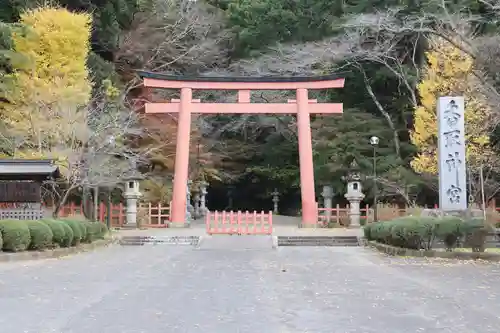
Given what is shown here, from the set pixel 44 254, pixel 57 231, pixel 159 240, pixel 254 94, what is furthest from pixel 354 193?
pixel 44 254

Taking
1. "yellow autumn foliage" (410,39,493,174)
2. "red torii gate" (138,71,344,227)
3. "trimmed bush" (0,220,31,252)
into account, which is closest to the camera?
"trimmed bush" (0,220,31,252)

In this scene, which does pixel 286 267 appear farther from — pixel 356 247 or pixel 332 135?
pixel 332 135

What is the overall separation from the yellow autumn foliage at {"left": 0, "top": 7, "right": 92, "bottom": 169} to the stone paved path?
932 centimetres

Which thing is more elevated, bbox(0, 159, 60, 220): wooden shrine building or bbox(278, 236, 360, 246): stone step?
bbox(0, 159, 60, 220): wooden shrine building

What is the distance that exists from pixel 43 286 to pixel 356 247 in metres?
12.3

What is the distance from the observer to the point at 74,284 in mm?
9750

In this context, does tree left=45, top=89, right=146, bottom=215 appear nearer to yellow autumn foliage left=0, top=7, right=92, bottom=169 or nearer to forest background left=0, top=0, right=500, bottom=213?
forest background left=0, top=0, right=500, bottom=213

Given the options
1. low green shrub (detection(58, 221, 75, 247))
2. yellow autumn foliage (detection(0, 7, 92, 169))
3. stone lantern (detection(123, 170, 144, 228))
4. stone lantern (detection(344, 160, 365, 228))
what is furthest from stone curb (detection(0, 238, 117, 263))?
stone lantern (detection(344, 160, 365, 228))

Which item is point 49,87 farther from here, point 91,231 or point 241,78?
point 241,78

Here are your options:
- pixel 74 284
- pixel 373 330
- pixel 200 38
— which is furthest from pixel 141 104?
pixel 373 330

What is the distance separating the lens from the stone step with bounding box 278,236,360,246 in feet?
68.4

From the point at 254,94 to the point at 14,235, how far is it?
21139 millimetres

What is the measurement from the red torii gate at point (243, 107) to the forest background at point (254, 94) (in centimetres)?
186

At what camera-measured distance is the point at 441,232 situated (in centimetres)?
1434
